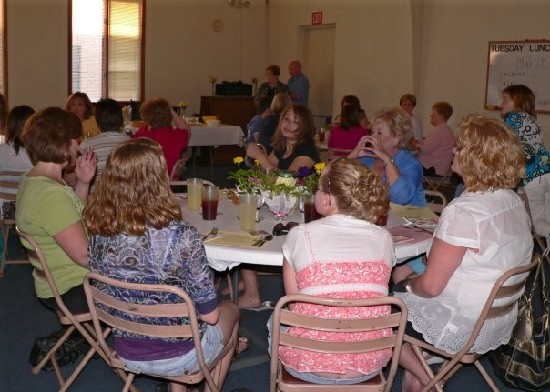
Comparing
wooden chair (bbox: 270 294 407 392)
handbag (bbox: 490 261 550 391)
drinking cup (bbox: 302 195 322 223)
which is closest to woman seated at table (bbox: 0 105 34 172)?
drinking cup (bbox: 302 195 322 223)

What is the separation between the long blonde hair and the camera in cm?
229

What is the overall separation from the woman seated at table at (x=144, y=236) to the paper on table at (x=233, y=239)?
1.27 feet

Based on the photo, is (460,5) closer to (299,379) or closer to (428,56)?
(428,56)

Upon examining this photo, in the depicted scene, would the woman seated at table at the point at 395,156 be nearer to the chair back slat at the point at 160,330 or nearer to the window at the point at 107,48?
the chair back slat at the point at 160,330

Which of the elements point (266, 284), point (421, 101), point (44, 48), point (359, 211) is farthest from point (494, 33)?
point (359, 211)

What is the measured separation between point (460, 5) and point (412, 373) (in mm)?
7325

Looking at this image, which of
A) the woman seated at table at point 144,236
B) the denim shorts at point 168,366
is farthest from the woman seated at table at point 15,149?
the denim shorts at point 168,366

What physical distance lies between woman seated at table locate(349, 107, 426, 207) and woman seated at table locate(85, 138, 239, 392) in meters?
1.69

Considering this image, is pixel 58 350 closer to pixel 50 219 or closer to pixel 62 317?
pixel 62 317

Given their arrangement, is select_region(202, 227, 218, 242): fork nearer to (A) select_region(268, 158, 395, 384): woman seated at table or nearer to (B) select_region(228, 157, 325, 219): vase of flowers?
(B) select_region(228, 157, 325, 219): vase of flowers

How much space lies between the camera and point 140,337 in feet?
7.81

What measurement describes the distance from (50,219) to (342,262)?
1249 millimetres

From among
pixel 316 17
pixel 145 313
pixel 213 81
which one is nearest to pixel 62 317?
pixel 145 313

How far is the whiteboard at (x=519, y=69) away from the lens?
8211mm
